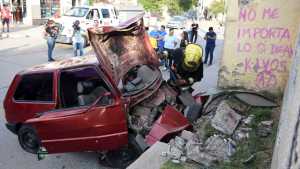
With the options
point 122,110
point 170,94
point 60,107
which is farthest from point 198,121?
point 60,107

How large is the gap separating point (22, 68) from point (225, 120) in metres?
9.60

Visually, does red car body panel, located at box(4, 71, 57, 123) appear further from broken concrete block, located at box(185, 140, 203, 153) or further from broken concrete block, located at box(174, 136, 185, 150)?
broken concrete block, located at box(185, 140, 203, 153)

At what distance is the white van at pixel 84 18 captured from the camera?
62.4 feet

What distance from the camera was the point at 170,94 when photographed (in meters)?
6.22

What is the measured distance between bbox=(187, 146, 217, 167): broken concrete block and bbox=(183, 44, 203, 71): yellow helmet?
9.86 feet

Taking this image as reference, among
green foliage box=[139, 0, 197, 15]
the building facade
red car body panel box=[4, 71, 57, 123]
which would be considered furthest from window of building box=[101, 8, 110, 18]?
green foliage box=[139, 0, 197, 15]

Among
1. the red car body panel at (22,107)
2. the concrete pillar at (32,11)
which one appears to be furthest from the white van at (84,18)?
the red car body panel at (22,107)

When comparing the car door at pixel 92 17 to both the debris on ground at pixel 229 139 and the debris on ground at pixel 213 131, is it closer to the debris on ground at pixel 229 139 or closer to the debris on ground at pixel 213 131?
the debris on ground at pixel 213 131

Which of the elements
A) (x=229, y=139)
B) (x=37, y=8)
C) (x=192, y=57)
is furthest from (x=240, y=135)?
(x=37, y=8)

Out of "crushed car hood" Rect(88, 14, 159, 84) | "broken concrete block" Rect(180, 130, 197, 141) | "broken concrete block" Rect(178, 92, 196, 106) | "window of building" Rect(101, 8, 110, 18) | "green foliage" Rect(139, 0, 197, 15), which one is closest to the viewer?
"broken concrete block" Rect(180, 130, 197, 141)

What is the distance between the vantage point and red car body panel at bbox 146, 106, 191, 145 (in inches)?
212

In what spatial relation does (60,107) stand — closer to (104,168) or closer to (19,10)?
(104,168)

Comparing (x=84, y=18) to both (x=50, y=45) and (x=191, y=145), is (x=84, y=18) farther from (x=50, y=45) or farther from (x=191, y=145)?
(x=191, y=145)

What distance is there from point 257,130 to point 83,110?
252 cm
